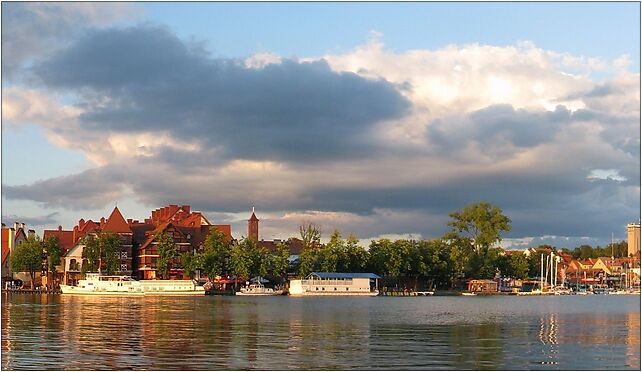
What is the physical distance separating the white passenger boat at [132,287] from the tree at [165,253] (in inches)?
287

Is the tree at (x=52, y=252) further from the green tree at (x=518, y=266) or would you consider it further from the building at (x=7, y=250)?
the green tree at (x=518, y=266)

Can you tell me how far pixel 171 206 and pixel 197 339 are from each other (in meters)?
128

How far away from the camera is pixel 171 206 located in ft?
568

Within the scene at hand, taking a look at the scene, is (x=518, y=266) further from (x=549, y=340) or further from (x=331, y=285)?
(x=549, y=340)

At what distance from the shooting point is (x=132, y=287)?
430ft

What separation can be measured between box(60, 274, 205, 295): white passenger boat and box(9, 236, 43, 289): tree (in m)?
14.9

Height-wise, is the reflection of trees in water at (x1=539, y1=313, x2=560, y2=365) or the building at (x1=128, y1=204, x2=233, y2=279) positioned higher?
the building at (x1=128, y1=204, x2=233, y2=279)

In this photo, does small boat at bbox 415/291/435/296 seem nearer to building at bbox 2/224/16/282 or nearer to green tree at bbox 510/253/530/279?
green tree at bbox 510/253/530/279

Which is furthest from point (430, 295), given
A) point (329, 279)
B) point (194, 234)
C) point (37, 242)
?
point (37, 242)

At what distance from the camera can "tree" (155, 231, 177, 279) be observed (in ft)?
461

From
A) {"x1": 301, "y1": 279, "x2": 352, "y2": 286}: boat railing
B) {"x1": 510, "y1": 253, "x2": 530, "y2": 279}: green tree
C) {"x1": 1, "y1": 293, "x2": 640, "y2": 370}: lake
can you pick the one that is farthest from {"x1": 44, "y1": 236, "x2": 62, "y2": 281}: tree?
{"x1": 510, "y1": 253, "x2": 530, "y2": 279}: green tree

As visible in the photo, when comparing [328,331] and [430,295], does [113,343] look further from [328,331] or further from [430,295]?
[430,295]

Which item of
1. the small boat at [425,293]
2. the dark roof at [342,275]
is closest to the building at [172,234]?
the dark roof at [342,275]

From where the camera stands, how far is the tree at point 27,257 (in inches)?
5714
